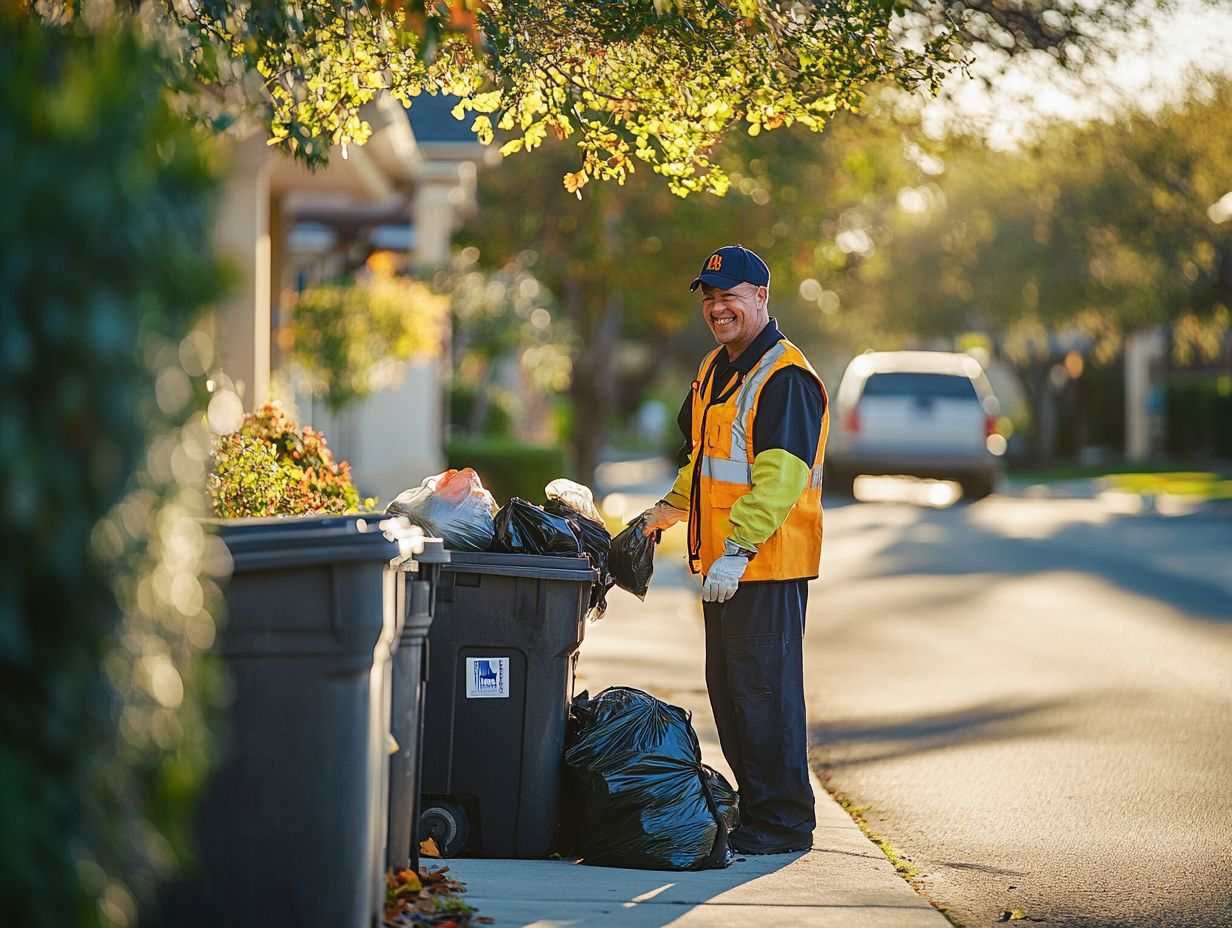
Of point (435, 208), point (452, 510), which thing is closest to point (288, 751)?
point (452, 510)

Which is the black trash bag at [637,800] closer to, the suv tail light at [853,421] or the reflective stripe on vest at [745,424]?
the reflective stripe on vest at [745,424]

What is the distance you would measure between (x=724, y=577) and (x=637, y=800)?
0.74 meters

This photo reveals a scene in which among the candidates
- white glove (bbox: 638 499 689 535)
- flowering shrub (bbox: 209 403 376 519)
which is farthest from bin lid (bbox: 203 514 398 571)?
white glove (bbox: 638 499 689 535)

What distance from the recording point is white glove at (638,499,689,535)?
5992 millimetres

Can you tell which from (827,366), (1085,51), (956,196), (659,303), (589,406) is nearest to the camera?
(1085,51)

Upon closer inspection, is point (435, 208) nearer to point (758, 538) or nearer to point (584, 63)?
point (584, 63)

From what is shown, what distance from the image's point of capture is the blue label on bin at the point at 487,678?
537 centimetres

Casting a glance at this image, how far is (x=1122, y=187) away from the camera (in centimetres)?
2994

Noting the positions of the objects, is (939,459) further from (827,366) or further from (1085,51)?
(827,366)

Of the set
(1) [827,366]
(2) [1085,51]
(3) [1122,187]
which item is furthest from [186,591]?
(1) [827,366]

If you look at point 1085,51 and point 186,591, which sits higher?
point 1085,51

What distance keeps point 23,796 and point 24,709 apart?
119 millimetres

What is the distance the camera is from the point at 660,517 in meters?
6.08

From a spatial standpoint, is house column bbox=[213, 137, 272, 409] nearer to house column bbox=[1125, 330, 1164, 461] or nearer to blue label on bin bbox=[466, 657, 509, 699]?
blue label on bin bbox=[466, 657, 509, 699]
